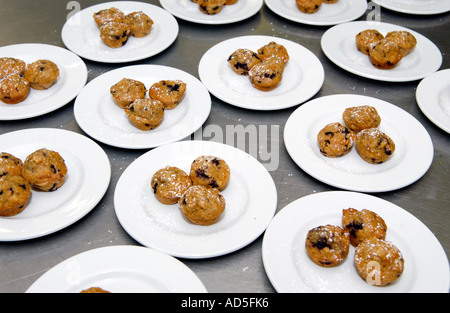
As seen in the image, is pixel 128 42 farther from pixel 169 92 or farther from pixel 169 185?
pixel 169 185

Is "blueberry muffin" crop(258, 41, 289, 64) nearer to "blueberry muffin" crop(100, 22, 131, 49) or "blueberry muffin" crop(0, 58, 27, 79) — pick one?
"blueberry muffin" crop(100, 22, 131, 49)

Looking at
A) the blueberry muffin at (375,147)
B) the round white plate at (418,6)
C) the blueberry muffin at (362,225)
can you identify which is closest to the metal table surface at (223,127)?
the round white plate at (418,6)

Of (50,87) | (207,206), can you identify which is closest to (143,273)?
(207,206)

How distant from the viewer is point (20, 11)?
113 inches

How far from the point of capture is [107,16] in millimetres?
2561

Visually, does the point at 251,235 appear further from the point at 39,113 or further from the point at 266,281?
the point at 39,113

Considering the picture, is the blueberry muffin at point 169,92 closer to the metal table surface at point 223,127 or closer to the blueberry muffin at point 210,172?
the metal table surface at point 223,127

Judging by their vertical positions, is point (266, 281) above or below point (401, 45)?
below

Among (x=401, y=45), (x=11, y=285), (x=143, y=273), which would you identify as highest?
(x=401, y=45)

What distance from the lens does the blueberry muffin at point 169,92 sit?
80.4 inches

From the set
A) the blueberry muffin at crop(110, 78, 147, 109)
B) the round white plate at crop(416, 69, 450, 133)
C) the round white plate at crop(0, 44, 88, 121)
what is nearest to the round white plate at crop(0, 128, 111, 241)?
the round white plate at crop(0, 44, 88, 121)

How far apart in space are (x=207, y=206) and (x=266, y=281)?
1.07 ft

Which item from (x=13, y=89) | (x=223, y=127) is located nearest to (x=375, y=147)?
(x=223, y=127)

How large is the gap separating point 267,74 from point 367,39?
684 mm
